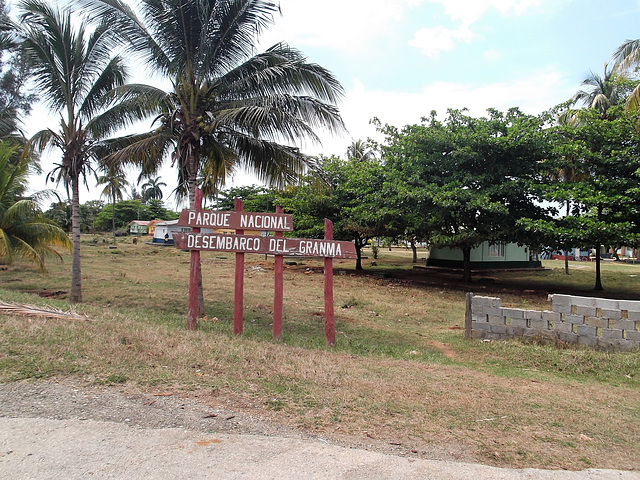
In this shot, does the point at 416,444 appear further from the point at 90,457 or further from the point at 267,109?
the point at 267,109

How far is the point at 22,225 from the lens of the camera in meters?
14.5

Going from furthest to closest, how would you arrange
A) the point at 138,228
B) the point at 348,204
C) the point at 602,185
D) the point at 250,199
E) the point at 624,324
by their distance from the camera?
1. the point at 138,228
2. the point at 250,199
3. the point at 348,204
4. the point at 602,185
5. the point at 624,324

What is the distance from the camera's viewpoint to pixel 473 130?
54.7 feet

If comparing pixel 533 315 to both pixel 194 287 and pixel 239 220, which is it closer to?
pixel 239 220

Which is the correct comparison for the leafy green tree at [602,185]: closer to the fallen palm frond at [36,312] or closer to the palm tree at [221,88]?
the palm tree at [221,88]

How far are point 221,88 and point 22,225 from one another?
30.6ft

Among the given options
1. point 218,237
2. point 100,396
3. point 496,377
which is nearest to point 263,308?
point 218,237

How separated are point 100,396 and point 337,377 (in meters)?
2.43

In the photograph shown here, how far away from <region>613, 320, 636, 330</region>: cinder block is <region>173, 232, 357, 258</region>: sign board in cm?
464

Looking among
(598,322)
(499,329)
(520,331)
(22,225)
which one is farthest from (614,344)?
(22,225)

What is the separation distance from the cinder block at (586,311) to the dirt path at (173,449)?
5.07m

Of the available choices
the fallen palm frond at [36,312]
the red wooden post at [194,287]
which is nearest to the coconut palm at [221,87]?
the red wooden post at [194,287]

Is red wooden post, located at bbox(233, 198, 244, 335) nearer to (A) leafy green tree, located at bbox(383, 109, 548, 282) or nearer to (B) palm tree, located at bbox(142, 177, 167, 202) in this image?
(A) leafy green tree, located at bbox(383, 109, 548, 282)

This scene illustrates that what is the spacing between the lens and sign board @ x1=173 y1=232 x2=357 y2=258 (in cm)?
719
